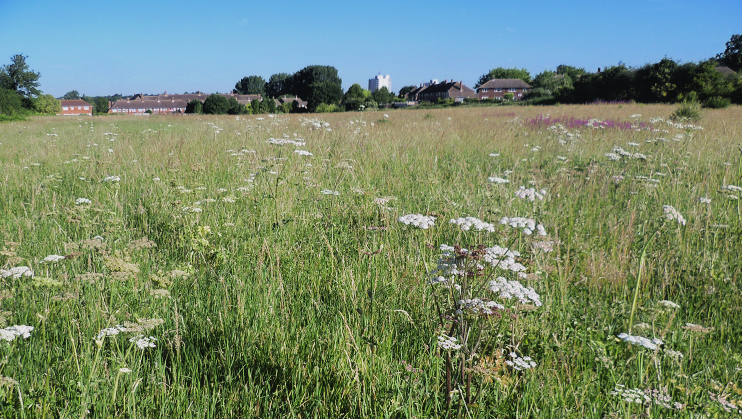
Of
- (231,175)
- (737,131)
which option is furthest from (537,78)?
(231,175)

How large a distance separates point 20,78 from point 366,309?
82.1 meters

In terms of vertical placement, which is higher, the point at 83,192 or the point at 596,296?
the point at 83,192

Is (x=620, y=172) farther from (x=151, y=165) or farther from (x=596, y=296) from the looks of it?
(x=151, y=165)

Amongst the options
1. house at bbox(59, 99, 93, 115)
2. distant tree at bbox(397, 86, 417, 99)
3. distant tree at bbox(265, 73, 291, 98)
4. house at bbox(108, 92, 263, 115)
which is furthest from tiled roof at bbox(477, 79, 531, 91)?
house at bbox(59, 99, 93, 115)

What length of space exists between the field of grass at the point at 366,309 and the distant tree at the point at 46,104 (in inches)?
3292

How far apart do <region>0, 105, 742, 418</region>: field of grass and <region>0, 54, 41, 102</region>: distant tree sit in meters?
75.7

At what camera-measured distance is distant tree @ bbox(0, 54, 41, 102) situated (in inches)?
2325

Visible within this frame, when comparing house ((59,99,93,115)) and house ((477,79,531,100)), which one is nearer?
house ((477,79,531,100))

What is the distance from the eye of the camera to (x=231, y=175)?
205 inches

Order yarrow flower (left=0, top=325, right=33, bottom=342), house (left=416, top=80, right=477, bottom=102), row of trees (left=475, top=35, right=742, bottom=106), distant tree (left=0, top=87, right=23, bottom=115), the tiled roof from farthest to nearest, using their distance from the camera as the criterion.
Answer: house (left=416, top=80, right=477, bottom=102)
the tiled roof
distant tree (left=0, top=87, right=23, bottom=115)
row of trees (left=475, top=35, right=742, bottom=106)
yarrow flower (left=0, top=325, right=33, bottom=342)

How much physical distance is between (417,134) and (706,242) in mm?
6517

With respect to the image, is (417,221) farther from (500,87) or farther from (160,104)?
(160,104)

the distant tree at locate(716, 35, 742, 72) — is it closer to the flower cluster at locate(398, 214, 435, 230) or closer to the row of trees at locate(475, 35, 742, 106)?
the row of trees at locate(475, 35, 742, 106)

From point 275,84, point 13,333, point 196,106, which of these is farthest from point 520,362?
point 275,84
